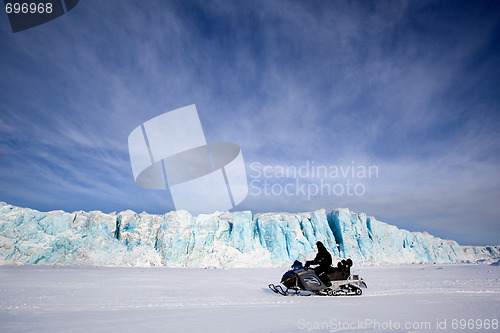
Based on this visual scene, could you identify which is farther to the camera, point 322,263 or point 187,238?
point 187,238

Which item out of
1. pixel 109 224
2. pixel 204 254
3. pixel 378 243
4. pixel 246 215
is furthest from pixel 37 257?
pixel 378 243

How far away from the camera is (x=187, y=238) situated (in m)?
32.8

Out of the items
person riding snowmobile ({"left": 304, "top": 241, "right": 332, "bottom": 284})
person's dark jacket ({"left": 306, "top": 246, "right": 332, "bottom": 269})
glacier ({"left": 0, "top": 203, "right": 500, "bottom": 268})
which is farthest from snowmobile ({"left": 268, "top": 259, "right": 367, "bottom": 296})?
glacier ({"left": 0, "top": 203, "right": 500, "bottom": 268})

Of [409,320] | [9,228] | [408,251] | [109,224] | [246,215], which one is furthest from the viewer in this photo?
[408,251]

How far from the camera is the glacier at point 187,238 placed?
27438 millimetres

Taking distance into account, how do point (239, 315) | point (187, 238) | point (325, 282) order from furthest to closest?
point (187, 238) → point (325, 282) → point (239, 315)

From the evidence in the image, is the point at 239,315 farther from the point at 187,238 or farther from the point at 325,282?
the point at 187,238

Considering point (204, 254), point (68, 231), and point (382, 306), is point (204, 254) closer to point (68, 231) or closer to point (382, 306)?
point (68, 231)

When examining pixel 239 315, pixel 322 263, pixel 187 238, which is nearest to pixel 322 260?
pixel 322 263

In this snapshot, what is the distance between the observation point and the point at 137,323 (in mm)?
3271

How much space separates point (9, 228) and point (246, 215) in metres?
27.2

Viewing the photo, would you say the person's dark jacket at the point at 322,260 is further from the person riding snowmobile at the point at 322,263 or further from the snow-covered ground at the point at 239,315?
the snow-covered ground at the point at 239,315

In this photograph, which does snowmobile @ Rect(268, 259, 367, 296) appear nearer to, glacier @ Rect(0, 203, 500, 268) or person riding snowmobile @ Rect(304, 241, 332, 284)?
person riding snowmobile @ Rect(304, 241, 332, 284)

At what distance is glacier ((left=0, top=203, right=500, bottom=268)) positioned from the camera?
90.0 ft
